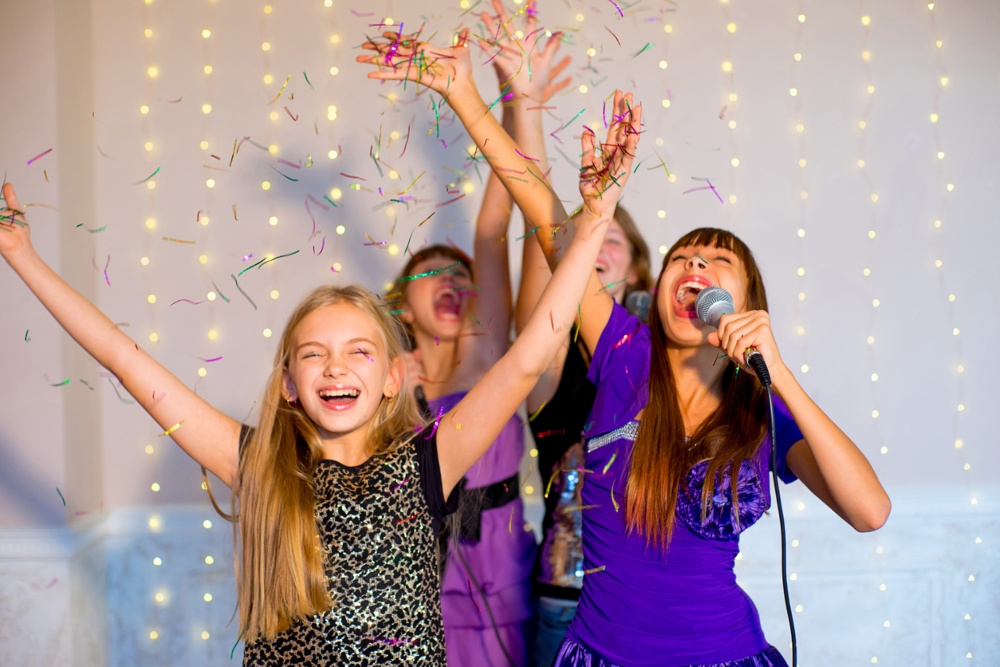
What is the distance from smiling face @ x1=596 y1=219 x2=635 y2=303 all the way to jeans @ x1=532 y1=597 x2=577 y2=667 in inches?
29.4

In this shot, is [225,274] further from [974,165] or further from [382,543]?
[974,165]

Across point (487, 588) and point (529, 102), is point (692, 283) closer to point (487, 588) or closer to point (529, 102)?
point (529, 102)

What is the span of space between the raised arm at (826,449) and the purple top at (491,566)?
807 millimetres

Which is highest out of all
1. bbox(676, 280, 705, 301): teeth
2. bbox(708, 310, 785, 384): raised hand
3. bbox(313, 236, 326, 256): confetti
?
bbox(313, 236, 326, 256): confetti

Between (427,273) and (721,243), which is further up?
(427,273)

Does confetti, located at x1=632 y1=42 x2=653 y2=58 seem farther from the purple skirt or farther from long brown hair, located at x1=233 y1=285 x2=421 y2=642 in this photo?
the purple skirt

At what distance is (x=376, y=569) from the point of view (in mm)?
1446

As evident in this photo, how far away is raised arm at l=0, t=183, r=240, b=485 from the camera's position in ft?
4.63

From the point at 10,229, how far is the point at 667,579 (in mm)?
1268

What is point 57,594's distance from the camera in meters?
2.38

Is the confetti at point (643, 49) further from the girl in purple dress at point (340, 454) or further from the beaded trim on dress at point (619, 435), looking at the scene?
the beaded trim on dress at point (619, 435)

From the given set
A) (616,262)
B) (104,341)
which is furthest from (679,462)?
(104,341)

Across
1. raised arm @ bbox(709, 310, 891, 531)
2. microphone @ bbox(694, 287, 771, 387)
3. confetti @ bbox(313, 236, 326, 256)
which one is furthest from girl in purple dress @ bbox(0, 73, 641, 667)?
confetti @ bbox(313, 236, 326, 256)

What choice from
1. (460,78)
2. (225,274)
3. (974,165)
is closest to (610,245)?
(460,78)
